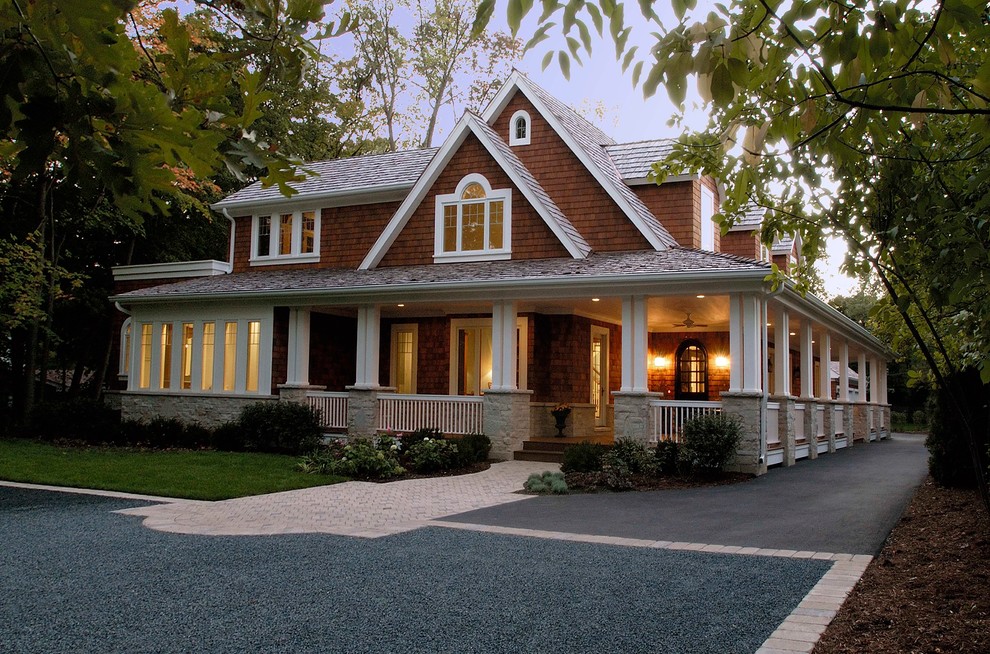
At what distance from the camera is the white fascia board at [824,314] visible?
15316mm

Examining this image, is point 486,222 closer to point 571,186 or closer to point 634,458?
point 571,186

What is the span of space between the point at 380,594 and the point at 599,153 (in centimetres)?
1505

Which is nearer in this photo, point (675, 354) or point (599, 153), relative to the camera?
point (599, 153)

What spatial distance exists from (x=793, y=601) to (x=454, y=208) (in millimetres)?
13775

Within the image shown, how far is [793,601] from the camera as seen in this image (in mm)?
5707

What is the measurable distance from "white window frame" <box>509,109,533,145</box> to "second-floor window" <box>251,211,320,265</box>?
5.49 metres

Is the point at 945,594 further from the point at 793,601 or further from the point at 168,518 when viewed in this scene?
the point at 168,518

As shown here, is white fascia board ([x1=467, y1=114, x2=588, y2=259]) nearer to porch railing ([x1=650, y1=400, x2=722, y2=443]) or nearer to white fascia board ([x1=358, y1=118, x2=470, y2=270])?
white fascia board ([x1=358, y1=118, x2=470, y2=270])

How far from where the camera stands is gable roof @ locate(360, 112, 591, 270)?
17.0 meters

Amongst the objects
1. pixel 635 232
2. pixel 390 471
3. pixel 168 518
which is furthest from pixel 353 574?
pixel 635 232

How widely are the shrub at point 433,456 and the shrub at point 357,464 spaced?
37cm

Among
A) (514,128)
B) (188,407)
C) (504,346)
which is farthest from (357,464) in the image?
(514,128)

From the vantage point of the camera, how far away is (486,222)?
1802 cm

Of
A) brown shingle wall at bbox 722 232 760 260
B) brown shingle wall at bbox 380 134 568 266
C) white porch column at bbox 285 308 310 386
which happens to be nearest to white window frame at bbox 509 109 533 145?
brown shingle wall at bbox 380 134 568 266
